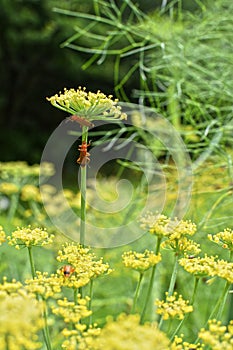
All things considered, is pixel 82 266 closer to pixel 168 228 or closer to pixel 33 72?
pixel 168 228

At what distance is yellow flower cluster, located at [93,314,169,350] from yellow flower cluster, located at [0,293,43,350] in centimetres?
3

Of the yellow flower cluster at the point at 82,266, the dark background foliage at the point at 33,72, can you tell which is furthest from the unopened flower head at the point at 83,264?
the dark background foliage at the point at 33,72

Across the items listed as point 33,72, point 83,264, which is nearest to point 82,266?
point 83,264

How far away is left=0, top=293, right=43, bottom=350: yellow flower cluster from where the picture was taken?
198 mm

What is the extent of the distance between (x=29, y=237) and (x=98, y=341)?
0.30 feet

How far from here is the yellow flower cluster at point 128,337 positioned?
0.20 meters

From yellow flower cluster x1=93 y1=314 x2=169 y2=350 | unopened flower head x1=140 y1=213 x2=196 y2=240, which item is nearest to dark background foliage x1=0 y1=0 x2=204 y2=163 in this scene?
unopened flower head x1=140 y1=213 x2=196 y2=240

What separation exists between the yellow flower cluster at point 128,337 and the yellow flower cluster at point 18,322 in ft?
0.08

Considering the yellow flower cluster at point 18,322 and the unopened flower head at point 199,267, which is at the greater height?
the unopened flower head at point 199,267

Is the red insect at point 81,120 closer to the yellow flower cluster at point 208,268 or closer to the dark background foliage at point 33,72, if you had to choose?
the yellow flower cluster at point 208,268

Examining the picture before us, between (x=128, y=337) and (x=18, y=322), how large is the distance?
4 cm

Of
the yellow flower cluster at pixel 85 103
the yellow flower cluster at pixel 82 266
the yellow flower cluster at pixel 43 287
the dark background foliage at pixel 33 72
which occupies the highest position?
the dark background foliage at pixel 33 72

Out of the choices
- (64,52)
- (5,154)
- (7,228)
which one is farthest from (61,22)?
(7,228)

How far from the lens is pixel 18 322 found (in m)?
0.20
